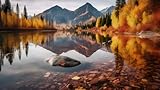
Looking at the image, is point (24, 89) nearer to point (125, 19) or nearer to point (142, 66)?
point (142, 66)

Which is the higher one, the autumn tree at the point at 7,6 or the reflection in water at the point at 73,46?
the autumn tree at the point at 7,6

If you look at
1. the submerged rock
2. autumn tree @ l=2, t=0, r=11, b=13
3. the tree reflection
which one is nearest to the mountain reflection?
the tree reflection

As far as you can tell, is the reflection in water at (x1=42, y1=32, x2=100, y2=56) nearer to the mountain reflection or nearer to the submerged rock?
the mountain reflection

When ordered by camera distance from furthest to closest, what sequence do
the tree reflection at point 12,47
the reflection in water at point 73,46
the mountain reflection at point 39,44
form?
1. the reflection in water at point 73,46
2. the mountain reflection at point 39,44
3. the tree reflection at point 12,47

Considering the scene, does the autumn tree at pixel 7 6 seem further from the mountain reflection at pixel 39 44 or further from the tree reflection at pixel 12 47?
the tree reflection at pixel 12 47

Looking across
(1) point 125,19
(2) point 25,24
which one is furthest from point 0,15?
(1) point 125,19

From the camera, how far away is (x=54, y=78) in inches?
668

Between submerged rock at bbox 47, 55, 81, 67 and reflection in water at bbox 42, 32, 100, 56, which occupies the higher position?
submerged rock at bbox 47, 55, 81, 67

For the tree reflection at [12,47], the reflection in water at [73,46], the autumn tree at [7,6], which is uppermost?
the autumn tree at [7,6]

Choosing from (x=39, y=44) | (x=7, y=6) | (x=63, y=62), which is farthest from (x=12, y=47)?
(x=7, y=6)

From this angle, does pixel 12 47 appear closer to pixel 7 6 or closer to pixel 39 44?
pixel 39 44

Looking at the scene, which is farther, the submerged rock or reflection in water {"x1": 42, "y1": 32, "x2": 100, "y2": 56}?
reflection in water {"x1": 42, "y1": 32, "x2": 100, "y2": 56}

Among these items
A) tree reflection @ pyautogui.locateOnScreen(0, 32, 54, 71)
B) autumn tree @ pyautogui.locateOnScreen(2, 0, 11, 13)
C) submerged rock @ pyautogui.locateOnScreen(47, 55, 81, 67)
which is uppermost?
autumn tree @ pyautogui.locateOnScreen(2, 0, 11, 13)

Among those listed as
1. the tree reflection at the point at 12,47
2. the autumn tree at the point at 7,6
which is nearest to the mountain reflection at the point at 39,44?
the tree reflection at the point at 12,47
